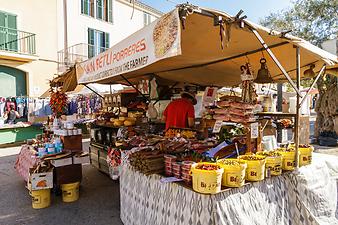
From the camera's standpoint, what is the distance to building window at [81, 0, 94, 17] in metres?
16.8

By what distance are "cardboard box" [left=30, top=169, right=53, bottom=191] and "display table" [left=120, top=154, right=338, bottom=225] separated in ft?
4.84

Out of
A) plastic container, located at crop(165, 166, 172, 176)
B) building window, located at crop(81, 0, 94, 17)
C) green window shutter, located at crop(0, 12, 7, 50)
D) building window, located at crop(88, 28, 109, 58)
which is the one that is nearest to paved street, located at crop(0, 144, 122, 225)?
plastic container, located at crop(165, 166, 172, 176)

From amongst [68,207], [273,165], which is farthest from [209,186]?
[68,207]

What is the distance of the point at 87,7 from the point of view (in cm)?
1702

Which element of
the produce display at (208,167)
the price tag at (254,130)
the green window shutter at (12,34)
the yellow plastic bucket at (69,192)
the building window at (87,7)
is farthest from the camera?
the building window at (87,7)

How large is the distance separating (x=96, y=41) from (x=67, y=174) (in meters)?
15.0

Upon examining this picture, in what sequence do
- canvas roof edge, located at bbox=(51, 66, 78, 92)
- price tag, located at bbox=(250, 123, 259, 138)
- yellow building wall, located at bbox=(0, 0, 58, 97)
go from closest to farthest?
price tag, located at bbox=(250, 123, 259, 138)
canvas roof edge, located at bbox=(51, 66, 78, 92)
yellow building wall, located at bbox=(0, 0, 58, 97)

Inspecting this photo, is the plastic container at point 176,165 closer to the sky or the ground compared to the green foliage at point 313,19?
closer to the ground

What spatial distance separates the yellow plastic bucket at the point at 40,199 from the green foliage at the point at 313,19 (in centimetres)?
932

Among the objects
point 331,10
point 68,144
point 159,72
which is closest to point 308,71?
point 159,72

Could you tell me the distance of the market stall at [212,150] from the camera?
6.98 feet

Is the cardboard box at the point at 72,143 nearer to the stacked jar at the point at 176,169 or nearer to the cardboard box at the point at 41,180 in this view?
the cardboard box at the point at 41,180

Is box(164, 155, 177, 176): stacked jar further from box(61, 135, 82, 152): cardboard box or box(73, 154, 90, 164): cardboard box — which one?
box(61, 135, 82, 152): cardboard box

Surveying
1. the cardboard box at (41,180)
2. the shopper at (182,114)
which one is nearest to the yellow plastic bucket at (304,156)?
the shopper at (182,114)
